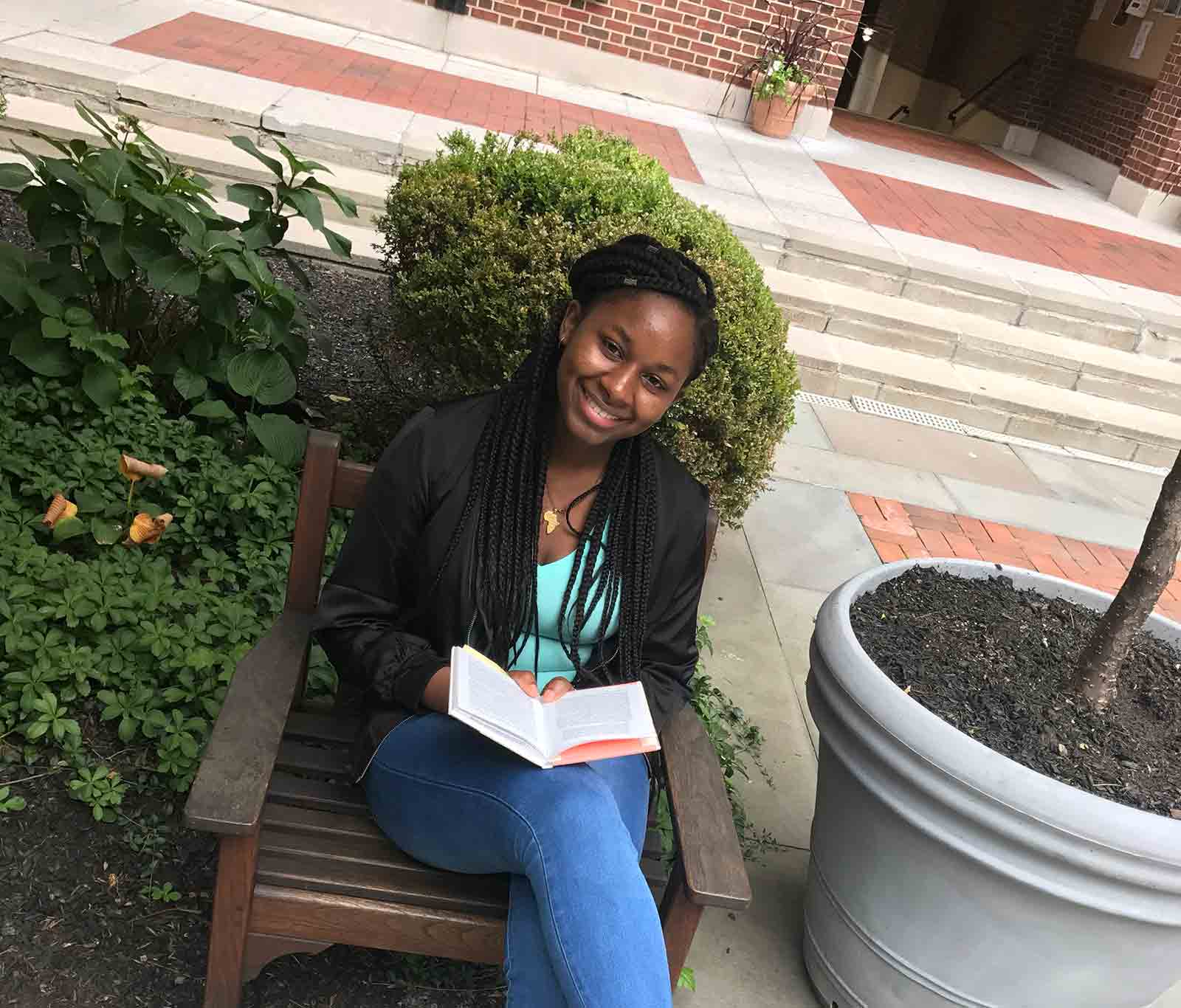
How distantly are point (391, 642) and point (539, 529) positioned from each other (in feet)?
1.18

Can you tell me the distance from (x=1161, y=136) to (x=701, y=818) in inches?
443

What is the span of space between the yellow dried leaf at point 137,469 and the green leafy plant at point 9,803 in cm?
100

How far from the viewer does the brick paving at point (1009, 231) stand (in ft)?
26.5

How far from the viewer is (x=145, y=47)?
7492 mm

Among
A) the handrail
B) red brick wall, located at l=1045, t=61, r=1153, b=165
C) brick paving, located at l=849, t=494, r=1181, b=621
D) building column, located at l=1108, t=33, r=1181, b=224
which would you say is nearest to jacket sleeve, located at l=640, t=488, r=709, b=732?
brick paving, located at l=849, t=494, r=1181, b=621

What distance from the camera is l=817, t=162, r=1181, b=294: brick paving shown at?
26.5ft

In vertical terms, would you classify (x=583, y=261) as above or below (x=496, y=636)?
above

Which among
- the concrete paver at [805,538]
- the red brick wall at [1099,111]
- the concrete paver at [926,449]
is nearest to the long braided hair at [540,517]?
the concrete paver at [805,538]

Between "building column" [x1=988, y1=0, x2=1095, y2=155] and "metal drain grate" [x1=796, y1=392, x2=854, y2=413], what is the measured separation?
30.6ft

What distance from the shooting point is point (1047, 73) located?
13.8 metres

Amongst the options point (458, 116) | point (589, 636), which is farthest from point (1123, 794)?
point (458, 116)

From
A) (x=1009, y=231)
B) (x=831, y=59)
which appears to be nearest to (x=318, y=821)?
(x=1009, y=231)

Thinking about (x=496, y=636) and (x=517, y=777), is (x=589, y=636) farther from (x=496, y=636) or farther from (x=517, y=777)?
(x=517, y=777)

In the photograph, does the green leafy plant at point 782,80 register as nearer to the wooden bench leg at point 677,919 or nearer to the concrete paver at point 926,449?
the concrete paver at point 926,449
